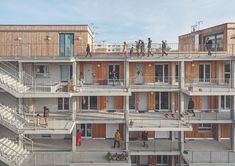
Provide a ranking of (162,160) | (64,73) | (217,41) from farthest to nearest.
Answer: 1. (217,41)
2. (64,73)
3. (162,160)

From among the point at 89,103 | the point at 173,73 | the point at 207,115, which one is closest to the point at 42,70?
the point at 89,103

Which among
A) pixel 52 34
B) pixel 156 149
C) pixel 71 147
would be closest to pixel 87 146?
pixel 71 147

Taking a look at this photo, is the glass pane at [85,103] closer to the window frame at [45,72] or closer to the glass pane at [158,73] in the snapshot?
the window frame at [45,72]

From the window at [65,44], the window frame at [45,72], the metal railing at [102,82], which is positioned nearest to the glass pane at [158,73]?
the metal railing at [102,82]

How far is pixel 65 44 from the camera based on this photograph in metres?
27.8

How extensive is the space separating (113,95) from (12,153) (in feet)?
28.8

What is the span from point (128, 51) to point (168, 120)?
7806mm

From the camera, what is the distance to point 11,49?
27453 mm

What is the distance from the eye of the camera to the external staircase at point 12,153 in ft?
70.7

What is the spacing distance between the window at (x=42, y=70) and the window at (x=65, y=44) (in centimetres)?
191

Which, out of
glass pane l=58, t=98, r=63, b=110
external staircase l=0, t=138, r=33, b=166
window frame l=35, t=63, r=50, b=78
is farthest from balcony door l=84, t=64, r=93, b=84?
external staircase l=0, t=138, r=33, b=166

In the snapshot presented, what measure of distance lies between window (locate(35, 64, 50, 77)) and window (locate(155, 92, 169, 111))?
10095 mm

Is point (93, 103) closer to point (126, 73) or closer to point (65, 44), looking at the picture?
point (126, 73)

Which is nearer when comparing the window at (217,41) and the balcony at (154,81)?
the balcony at (154,81)
